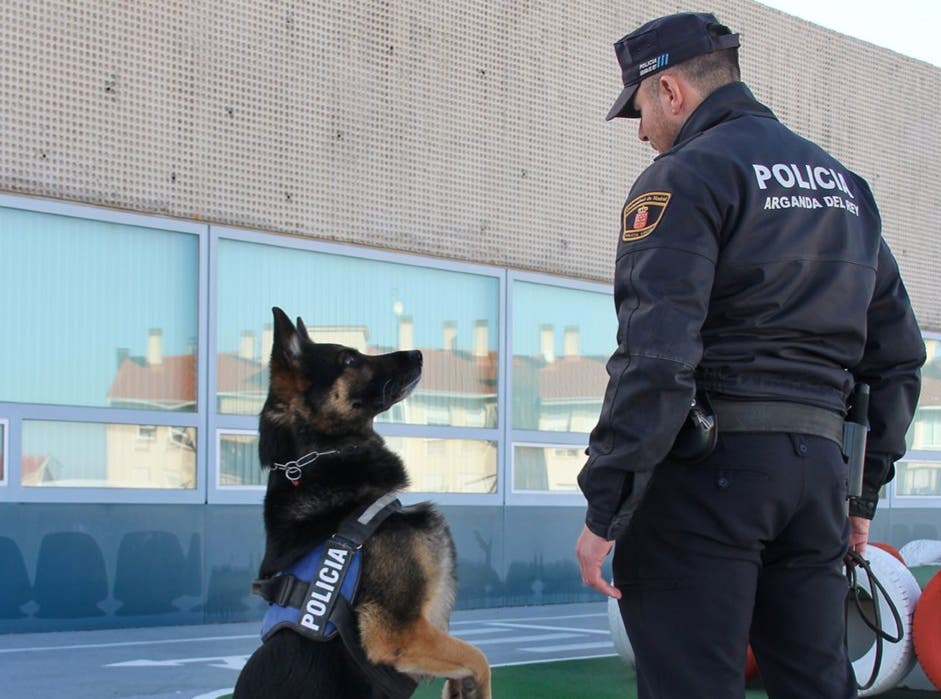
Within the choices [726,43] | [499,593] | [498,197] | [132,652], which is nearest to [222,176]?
[498,197]

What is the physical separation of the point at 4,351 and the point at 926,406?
949cm

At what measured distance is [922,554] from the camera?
5469mm

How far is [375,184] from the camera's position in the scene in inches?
332

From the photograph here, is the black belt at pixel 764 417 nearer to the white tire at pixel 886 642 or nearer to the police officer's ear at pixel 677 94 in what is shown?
the police officer's ear at pixel 677 94

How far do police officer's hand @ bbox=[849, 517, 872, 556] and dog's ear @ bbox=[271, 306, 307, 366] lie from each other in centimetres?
158

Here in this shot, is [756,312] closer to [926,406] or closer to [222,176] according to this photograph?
[222,176]

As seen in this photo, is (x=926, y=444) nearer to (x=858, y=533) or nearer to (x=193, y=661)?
(x=193, y=661)

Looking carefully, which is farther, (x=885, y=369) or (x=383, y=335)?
(x=383, y=335)

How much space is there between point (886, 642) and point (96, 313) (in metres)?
4.88

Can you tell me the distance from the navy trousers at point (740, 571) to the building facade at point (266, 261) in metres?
5.31

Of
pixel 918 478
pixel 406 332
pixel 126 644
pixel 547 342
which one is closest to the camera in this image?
pixel 126 644

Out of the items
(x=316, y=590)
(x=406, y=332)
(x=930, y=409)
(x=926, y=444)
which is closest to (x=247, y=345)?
(x=406, y=332)

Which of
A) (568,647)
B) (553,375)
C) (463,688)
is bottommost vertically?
(568,647)

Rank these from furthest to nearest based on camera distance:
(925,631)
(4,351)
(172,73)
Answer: (172,73), (4,351), (925,631)
